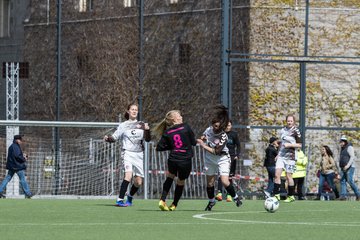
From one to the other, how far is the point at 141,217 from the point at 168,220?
99 centimetres

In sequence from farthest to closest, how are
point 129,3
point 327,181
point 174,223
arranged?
point 129,3
point 327,181
point 174,223

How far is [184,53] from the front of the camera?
143 ft

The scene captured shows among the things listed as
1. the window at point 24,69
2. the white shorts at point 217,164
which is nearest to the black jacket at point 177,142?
the white shorts at point 217,164

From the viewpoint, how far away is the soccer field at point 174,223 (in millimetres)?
14164

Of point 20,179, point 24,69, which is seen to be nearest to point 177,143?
point 20,179

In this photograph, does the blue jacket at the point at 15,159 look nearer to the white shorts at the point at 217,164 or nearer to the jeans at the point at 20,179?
the jeans at the point at 20,179

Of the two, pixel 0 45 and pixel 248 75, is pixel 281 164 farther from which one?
pixel 0 45

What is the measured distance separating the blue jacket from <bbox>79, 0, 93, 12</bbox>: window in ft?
54.4

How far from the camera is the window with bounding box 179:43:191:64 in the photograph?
43.3 metres

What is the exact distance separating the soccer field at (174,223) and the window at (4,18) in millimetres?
31015

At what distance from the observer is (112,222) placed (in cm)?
1662

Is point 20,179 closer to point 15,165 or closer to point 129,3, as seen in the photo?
point 15,165

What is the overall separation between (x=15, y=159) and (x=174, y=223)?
548 inches

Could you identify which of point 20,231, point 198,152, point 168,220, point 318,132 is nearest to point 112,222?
point 168,220
